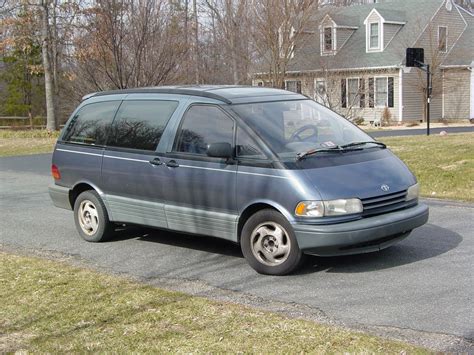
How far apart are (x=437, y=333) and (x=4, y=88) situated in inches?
1663

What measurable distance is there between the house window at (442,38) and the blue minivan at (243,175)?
31080mm

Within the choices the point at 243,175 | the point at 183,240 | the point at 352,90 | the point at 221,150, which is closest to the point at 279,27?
the point at 352,90

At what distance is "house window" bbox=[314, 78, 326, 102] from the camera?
3414 cm

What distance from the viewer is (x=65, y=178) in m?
8.41

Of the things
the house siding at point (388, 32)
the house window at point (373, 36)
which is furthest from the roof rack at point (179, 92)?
the house window at point (373, 36)

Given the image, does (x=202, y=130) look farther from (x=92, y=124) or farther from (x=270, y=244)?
(x=92, y=124)

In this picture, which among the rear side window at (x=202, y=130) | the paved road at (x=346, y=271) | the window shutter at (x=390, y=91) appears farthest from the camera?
the window shutter at (x=390, y=91)

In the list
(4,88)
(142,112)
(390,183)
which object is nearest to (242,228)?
(390,183)

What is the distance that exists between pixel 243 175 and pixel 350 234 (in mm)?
1230

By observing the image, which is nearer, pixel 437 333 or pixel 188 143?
pixel 437 333

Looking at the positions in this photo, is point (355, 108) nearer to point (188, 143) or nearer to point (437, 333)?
point (188, 143)

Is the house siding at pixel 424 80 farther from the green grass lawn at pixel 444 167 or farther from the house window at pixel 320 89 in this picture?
the green grass lawn at pixel 444 167

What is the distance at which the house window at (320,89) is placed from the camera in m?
34.1

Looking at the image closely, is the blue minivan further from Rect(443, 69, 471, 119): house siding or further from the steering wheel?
Rect(443, 69, 471, 119): house siding
